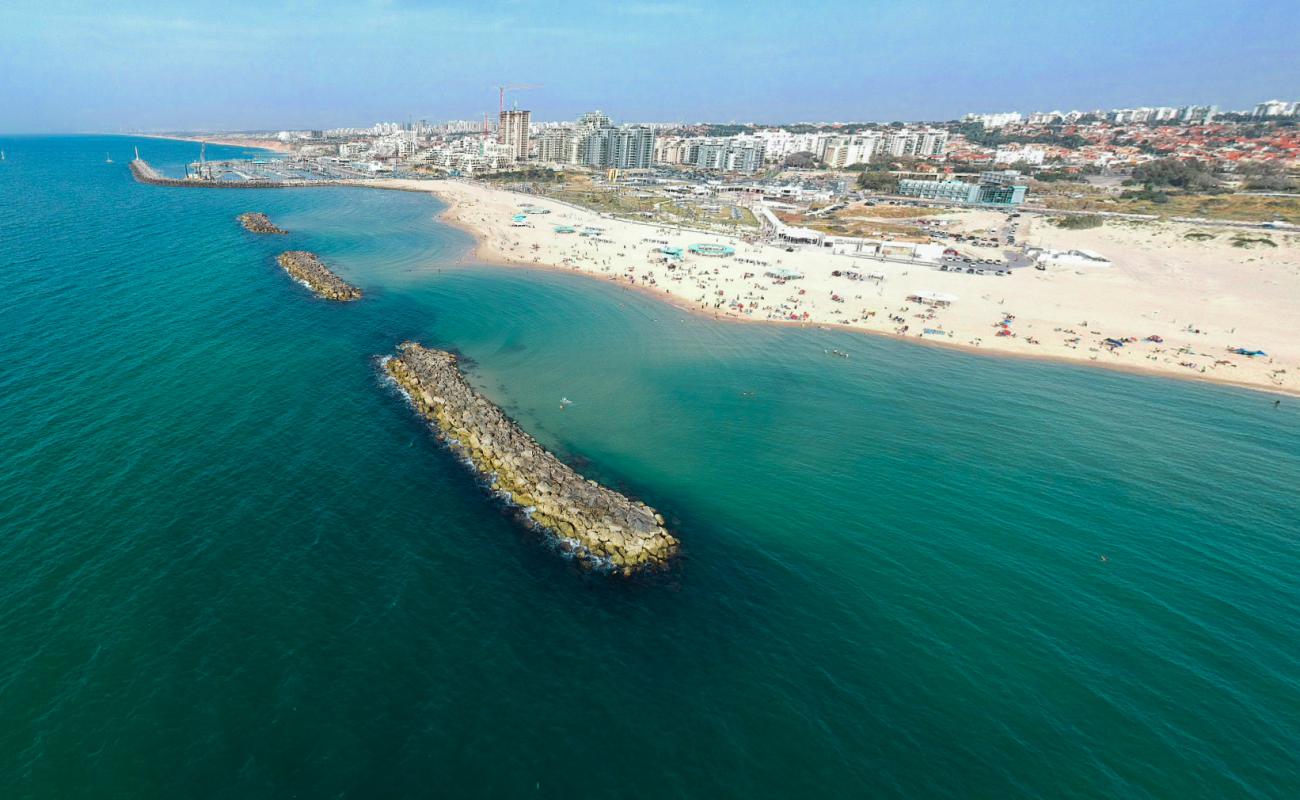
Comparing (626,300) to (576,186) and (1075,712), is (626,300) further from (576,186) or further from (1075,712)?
(576,186)

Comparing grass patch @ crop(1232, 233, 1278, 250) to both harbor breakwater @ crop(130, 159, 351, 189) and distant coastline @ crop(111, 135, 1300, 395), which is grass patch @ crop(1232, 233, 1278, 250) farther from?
harbor breakwater @ crop(130, 159, 351, 189)

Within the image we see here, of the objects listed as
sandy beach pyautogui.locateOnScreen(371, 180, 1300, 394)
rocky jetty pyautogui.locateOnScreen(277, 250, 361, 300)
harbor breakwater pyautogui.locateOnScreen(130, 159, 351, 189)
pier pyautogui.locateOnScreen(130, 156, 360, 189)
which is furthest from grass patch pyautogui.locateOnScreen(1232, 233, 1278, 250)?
harbor breakwater pyautogui.locateOnScreen(130, 159, 351, 189)

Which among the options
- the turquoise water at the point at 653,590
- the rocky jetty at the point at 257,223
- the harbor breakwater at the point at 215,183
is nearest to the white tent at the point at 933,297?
the turquoise water at the point at 653,590

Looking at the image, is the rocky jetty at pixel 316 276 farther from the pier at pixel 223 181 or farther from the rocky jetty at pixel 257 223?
the pier at pixel 223 181

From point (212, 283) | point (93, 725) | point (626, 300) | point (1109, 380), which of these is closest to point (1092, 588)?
point (1109, 380)

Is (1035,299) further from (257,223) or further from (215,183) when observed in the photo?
(215,183)

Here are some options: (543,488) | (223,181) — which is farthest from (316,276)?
(223,181)
